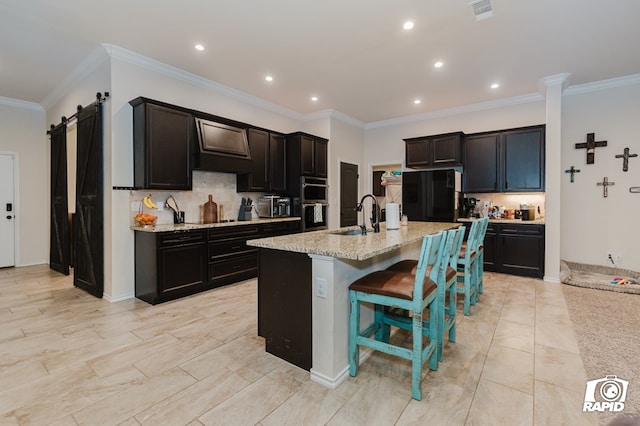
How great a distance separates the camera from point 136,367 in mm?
2229

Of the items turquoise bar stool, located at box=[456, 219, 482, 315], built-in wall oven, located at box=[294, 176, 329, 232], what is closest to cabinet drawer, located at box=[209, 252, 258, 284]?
built-in wall oven, located at box=[294, 176, 329, 232]

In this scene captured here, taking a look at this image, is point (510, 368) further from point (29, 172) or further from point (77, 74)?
point (29, 172)

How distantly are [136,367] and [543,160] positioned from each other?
582cm

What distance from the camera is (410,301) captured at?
1.90 m

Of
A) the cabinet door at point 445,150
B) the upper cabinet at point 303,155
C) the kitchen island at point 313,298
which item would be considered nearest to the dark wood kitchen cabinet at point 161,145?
the upper cabinet at point 303,155

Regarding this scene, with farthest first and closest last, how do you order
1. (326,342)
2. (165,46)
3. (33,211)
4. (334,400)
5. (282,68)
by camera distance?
(33,211)
(282,68)
(165,46)
(326,342)
(334,400)

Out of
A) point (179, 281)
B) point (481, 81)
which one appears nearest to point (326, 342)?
point (179, 281)

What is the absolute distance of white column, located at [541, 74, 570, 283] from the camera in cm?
446

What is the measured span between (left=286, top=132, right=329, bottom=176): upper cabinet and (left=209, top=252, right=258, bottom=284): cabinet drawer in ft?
5.81

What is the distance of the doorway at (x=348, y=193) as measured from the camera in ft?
21.8

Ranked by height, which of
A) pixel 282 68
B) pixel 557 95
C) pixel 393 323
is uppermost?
pixel 282 68

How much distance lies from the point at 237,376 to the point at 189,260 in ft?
6.71

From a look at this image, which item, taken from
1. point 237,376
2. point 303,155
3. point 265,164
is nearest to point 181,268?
point 237,376

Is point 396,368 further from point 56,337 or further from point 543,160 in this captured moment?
point 543,160
